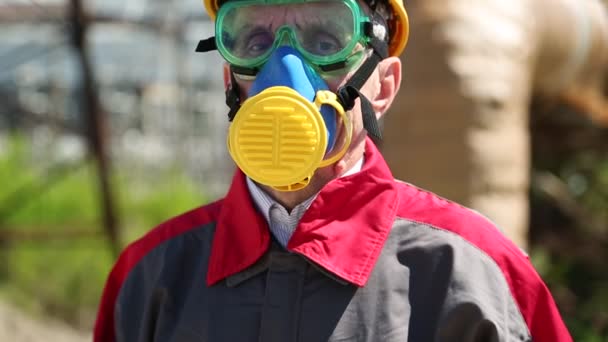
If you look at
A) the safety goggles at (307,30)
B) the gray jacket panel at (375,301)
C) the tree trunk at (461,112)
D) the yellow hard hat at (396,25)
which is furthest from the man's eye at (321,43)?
the tree trunk at (461,112)

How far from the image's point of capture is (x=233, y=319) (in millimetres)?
1859

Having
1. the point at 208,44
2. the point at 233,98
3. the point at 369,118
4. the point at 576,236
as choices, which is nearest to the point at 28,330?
the point at 576,236

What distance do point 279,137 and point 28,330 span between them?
19.3 ft

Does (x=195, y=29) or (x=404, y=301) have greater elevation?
(x=404, y=301)

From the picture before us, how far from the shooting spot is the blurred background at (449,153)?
3547 millimetres

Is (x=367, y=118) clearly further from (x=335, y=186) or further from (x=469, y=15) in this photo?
(x=469, y=15)

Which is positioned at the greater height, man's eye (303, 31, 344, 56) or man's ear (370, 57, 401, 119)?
man's eye (303, 31, 344, 56)

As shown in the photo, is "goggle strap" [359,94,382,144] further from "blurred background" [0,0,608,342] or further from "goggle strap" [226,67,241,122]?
"blurred background" [0,0,608,342]

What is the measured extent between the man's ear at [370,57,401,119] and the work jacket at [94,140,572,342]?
0.34 ft

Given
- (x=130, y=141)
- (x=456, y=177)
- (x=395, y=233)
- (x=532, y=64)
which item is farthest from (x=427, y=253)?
(x=130, y=141)

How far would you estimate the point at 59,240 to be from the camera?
7508mm

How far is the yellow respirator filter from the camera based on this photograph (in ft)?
5.79

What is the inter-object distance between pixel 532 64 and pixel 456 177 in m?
0.77

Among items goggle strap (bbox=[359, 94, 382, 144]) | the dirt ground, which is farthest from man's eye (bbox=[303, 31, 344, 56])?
the dirt ground
